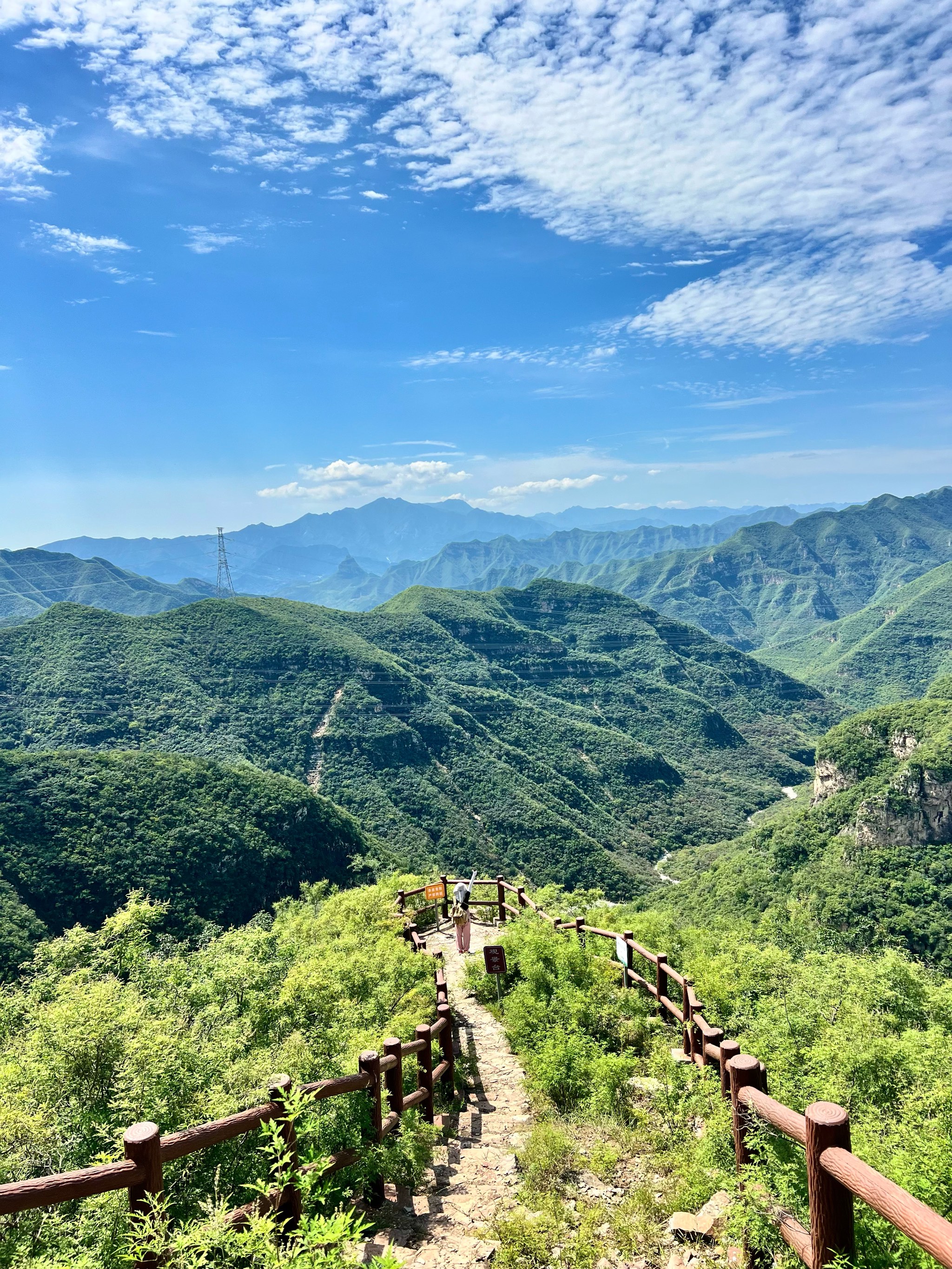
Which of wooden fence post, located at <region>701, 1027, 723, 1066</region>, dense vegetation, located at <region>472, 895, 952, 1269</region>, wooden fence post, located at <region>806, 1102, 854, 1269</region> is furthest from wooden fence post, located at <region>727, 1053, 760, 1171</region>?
wooden fence post, located at <region>701, 1027, 723, 1066</region>

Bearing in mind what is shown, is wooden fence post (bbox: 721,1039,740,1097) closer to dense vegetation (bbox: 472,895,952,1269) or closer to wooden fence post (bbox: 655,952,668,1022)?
dense vegetation (bbox: 472,895,952,1269)

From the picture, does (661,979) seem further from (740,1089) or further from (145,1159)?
(145,1159)

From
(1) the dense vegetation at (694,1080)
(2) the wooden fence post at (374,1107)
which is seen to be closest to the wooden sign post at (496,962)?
(1) the dense vegetation at (694,1080)

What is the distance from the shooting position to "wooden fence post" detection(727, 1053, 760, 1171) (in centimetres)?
464

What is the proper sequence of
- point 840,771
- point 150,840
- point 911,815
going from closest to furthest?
point 150,840, point 911,815, point 840,771

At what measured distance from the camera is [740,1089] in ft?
15.0

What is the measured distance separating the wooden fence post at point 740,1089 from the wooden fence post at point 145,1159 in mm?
3794

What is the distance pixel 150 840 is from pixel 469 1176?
4855 centimetres

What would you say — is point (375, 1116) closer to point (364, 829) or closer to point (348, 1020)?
point (348, 1020)

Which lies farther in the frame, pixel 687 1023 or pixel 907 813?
pixel 907 813

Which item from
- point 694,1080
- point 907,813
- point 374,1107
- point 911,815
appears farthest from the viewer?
point 907,813

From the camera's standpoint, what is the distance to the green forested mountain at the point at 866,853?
48.4 m

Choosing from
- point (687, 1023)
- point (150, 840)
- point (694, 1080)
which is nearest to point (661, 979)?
point (687, 1023)

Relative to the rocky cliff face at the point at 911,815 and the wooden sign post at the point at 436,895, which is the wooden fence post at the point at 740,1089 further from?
the rocky cliff face at the point at 911,815
